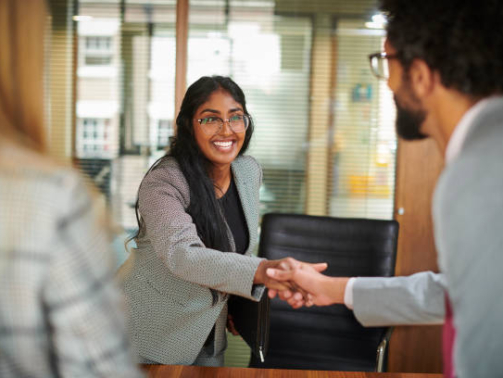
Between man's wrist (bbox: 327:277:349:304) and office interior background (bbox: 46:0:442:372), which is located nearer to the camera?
man's wrist (bbox: 327:277:349:304)

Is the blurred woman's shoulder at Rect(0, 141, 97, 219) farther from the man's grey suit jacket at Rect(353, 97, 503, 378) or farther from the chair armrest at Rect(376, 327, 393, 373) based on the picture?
the chair armrest at Rect(376, 327, 393, 373)

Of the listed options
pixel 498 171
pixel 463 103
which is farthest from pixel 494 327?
pixel 463 103

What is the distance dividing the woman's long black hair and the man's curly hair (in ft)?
3.92

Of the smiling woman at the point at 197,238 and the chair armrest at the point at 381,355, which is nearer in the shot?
the smiling woman at the point at 197,238

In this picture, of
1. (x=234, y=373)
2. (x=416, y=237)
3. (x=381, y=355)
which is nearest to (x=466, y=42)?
(x=234, y=373)

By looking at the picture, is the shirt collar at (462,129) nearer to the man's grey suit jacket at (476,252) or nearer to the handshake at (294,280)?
the man's grey suit jacket at (476,252)

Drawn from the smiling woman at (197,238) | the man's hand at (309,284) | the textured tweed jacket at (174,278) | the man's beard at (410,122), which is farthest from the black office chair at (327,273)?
the man's beard at (410,122)

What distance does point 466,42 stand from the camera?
114 centimetres

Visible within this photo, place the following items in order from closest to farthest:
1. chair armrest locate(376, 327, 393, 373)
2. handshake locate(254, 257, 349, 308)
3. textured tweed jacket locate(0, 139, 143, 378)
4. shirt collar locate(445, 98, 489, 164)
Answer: textured tweed jacket locate(0, 139, 143, 378), shirt collar locate(445, 98, 489, 164), handshake locate(254, 257, 349, 308), chair armrest locate(376, 327, 393, 373)

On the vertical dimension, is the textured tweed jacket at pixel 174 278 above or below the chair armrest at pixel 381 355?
above

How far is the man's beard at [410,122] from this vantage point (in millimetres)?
1302

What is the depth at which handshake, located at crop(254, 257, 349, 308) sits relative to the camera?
1.87 metres

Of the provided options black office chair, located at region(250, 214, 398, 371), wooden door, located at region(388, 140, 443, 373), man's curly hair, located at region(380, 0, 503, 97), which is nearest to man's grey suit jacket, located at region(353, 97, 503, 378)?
man's curly hair, located at region(380, 0, 503, 97)

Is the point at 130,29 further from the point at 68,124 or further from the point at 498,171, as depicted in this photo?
the point at 498,171
